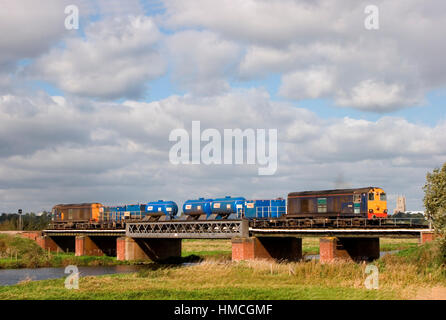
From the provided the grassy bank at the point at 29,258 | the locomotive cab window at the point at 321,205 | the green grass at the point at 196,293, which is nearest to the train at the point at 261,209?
the locomotive cab window at the point at 321,205

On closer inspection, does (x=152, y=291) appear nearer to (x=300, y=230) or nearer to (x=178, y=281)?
(x=178, y=281)

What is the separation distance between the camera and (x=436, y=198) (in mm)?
35250

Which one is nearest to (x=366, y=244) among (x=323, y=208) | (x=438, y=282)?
(x=323, y=208)

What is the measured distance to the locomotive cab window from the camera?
56625mm

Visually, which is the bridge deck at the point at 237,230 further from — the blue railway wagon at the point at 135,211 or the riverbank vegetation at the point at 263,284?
the riverbank vegetation at the point at 263,284

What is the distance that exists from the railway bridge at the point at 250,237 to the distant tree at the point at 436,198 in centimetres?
1025

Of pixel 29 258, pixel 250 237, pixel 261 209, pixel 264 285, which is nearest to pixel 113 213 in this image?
pixel 29 258

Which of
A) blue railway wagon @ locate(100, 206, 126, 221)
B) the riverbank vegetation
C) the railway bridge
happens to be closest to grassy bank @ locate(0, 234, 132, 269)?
the railway bridge

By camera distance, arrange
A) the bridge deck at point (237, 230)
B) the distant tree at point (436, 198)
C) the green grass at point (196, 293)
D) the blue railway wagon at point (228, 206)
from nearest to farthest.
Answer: the green grass at point (196, 293) < the distant tree at point (436, 198) < the bridge deck at point (237, 230) < the blue railway wagon at point (228, 206)

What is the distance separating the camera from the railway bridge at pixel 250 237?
163 feet

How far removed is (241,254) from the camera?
55594 millimetres

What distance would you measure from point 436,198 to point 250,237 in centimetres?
2595

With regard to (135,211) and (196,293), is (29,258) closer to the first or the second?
(135,211)
